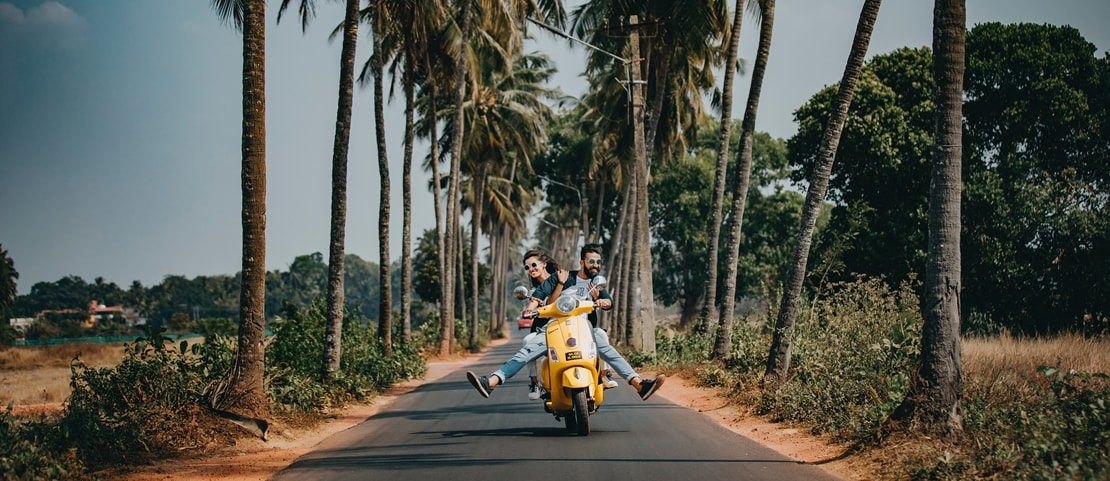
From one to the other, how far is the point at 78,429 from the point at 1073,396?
909 centimetres

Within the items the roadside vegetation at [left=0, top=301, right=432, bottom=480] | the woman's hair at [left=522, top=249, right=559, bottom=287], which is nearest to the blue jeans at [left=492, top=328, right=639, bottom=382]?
the woman's hair at [left=522, top=249, right=559, bottom=287]

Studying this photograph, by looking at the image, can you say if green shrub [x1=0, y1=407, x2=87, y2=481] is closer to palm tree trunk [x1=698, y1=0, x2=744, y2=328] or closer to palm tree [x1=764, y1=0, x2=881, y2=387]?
palm tree [x1=764, y1=0, x2=881, y2=387]

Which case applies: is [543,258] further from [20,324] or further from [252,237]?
[20,324]

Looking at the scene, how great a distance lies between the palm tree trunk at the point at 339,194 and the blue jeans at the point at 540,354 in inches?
282

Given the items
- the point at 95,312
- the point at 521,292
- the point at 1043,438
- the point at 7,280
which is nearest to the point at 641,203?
the point at 521,292

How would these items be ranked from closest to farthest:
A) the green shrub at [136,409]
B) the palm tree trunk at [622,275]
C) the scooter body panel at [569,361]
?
the green shrub at [136,409], the scooter body panel at [569,361], the palm tree trunk at [622,275]

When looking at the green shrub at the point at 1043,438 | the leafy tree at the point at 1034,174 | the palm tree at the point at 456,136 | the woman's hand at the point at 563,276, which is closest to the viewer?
the green shrub at the point at 1043,438

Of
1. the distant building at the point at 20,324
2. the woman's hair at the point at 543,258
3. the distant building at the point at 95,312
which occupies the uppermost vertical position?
the distant building at the point at 95,312

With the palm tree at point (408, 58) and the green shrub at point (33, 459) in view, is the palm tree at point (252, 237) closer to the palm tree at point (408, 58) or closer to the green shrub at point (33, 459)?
the green shrub at point (33, 459)

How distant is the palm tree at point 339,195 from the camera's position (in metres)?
17.9

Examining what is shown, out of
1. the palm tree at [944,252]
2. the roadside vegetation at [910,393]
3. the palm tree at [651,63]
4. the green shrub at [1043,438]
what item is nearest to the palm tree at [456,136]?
the palm tree at [651,63]

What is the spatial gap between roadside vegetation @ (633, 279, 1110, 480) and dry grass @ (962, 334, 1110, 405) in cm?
2

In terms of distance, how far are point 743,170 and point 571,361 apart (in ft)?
37.6

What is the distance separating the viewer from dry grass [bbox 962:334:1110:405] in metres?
10.7
